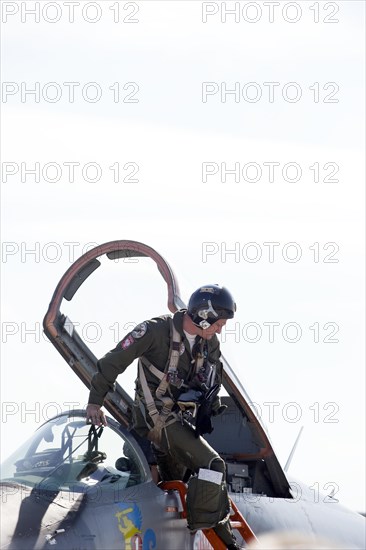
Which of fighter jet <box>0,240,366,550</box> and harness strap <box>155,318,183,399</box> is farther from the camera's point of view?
harness strap <box>155,318,183,399</box>

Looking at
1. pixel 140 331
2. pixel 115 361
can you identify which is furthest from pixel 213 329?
pixel 115 361

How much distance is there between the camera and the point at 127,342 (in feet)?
28.3

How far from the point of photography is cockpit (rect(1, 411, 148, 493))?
8.34m

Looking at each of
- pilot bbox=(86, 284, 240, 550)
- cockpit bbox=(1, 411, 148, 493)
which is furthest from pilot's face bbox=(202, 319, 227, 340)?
cockpit bbox=(1, 411, 148, 493)

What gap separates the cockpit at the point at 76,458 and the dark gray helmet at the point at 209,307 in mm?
1190

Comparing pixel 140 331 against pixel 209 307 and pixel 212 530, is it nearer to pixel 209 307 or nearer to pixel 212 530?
pixel 209 307

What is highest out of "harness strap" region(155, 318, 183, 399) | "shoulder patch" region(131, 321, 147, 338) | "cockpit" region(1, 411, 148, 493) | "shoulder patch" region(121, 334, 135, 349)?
"shoulder patch" region(131, 321, 147, 338)

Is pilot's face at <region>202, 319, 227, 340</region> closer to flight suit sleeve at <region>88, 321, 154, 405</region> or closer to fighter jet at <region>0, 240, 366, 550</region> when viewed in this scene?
flight suit sleeve at <region>88, 321, 154, 405</region>

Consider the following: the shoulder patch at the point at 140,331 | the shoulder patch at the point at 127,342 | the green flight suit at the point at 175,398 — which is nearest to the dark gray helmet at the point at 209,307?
the green flight suit at the point at 175,398

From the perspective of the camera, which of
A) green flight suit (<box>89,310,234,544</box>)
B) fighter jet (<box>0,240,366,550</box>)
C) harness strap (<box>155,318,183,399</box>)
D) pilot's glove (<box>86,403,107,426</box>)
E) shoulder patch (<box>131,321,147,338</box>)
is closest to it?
fighter jet (<box>0,240,366,550</box>)

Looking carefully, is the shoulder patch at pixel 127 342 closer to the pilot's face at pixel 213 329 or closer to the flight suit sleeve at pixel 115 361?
the flight suit sleeve at pixel 115 361

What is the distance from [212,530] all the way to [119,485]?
852 mm

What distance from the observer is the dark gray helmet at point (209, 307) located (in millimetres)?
8719

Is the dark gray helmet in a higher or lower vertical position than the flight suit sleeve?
higher
